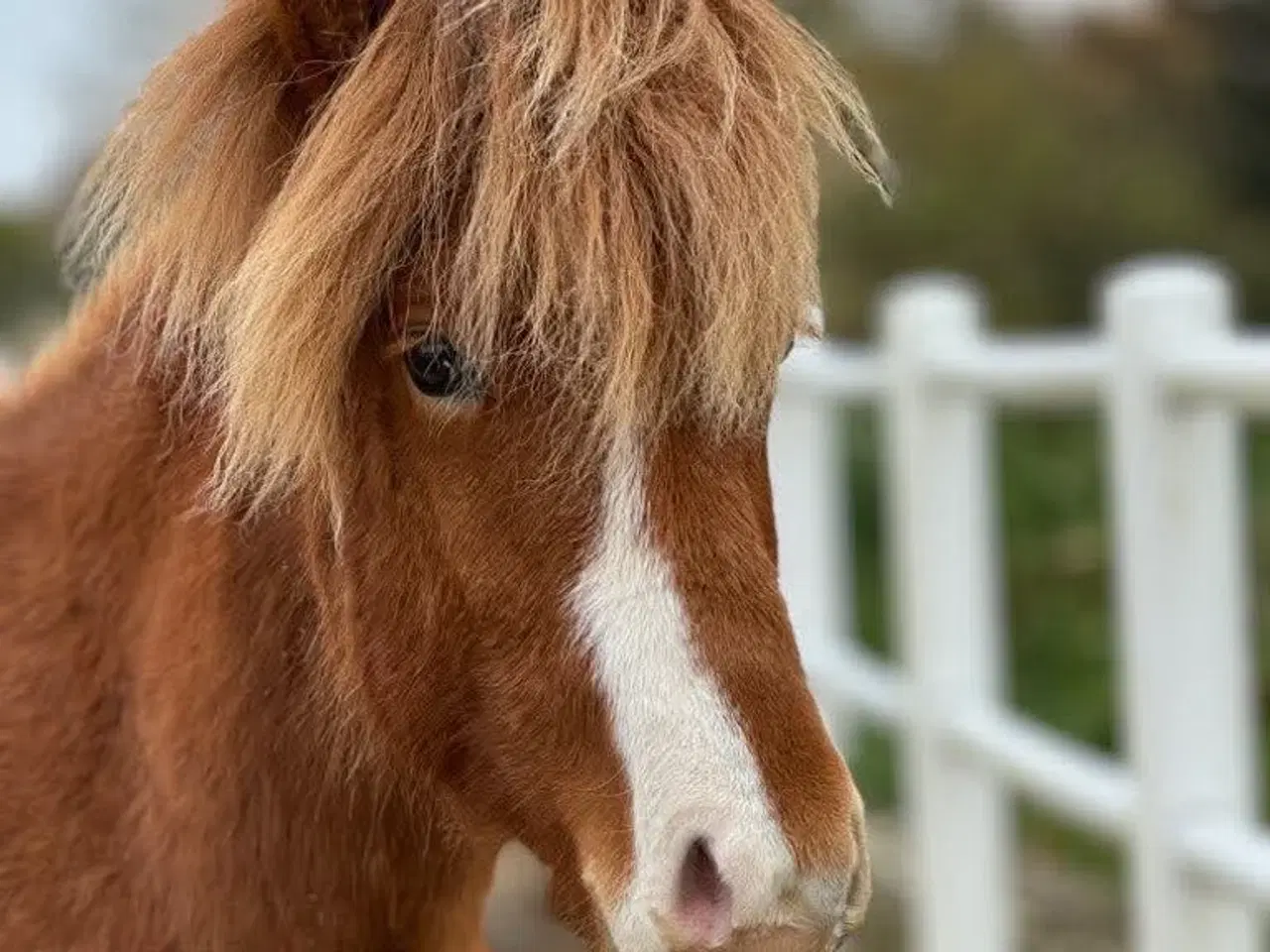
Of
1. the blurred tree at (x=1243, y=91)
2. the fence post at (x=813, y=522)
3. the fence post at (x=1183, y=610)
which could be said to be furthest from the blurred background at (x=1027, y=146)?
the fence post at (x=1183, y=610)

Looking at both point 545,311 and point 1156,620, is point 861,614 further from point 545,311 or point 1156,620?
point 545,311

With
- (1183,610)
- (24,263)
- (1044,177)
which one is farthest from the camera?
(1044,177)

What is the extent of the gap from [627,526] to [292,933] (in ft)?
1.90

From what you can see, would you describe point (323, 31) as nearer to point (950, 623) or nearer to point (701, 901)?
point (701, 901)

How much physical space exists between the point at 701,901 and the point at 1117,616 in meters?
2.78

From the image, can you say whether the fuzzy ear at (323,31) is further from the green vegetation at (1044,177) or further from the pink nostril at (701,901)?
the green vegetation at (1044,177)

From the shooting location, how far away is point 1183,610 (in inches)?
116

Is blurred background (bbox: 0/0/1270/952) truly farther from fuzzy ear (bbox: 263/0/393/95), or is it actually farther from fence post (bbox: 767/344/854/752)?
fuzzy ear (bbox: 263/0/393/95)

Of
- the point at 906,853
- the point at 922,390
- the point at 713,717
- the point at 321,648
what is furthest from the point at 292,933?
the point at 906,853

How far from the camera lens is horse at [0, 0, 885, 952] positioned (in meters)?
1.48

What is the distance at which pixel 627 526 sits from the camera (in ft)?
4.88

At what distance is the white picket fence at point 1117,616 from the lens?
2.93m

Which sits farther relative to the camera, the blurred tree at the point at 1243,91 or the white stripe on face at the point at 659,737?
the blurred tree at the point at 1243,91

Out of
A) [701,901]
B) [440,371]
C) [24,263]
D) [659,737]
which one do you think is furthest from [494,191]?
[24,263]
